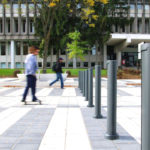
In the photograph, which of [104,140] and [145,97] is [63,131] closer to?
[104,140]

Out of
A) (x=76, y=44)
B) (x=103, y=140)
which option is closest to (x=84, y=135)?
(x=103, y=140)

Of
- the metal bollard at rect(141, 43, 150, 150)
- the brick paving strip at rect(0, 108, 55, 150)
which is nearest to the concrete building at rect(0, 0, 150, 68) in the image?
the brick paving strip at rect(0, 108, 55, 150)

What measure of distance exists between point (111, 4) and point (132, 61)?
55.8ft

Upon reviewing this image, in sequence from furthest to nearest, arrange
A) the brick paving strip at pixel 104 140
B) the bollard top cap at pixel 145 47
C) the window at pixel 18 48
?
the window at pixel 18 48 < the brick paving strip at pixel 104 140 < the bollard top cap at pixel 145 47

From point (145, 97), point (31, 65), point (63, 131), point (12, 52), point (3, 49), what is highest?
point (3, 49)

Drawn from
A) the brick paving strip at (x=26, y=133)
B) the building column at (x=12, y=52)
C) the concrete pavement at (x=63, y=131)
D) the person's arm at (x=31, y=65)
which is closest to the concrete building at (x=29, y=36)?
the building column at (x=12, y=52)

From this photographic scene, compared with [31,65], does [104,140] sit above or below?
below

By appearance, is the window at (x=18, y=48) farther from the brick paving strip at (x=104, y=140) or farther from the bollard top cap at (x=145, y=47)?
the bollard top cap at (x=145, y=47)

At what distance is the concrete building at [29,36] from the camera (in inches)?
1905

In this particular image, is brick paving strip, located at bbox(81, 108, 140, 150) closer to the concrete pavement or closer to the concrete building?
the concrete pavement

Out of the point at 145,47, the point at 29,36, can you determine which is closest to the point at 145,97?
the point at 145,47

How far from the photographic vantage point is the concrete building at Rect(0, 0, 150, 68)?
48.4 metres

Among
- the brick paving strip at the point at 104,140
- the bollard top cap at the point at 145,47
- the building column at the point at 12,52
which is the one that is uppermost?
the building column at the point at 12,52

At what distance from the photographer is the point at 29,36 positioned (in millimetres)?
49344
